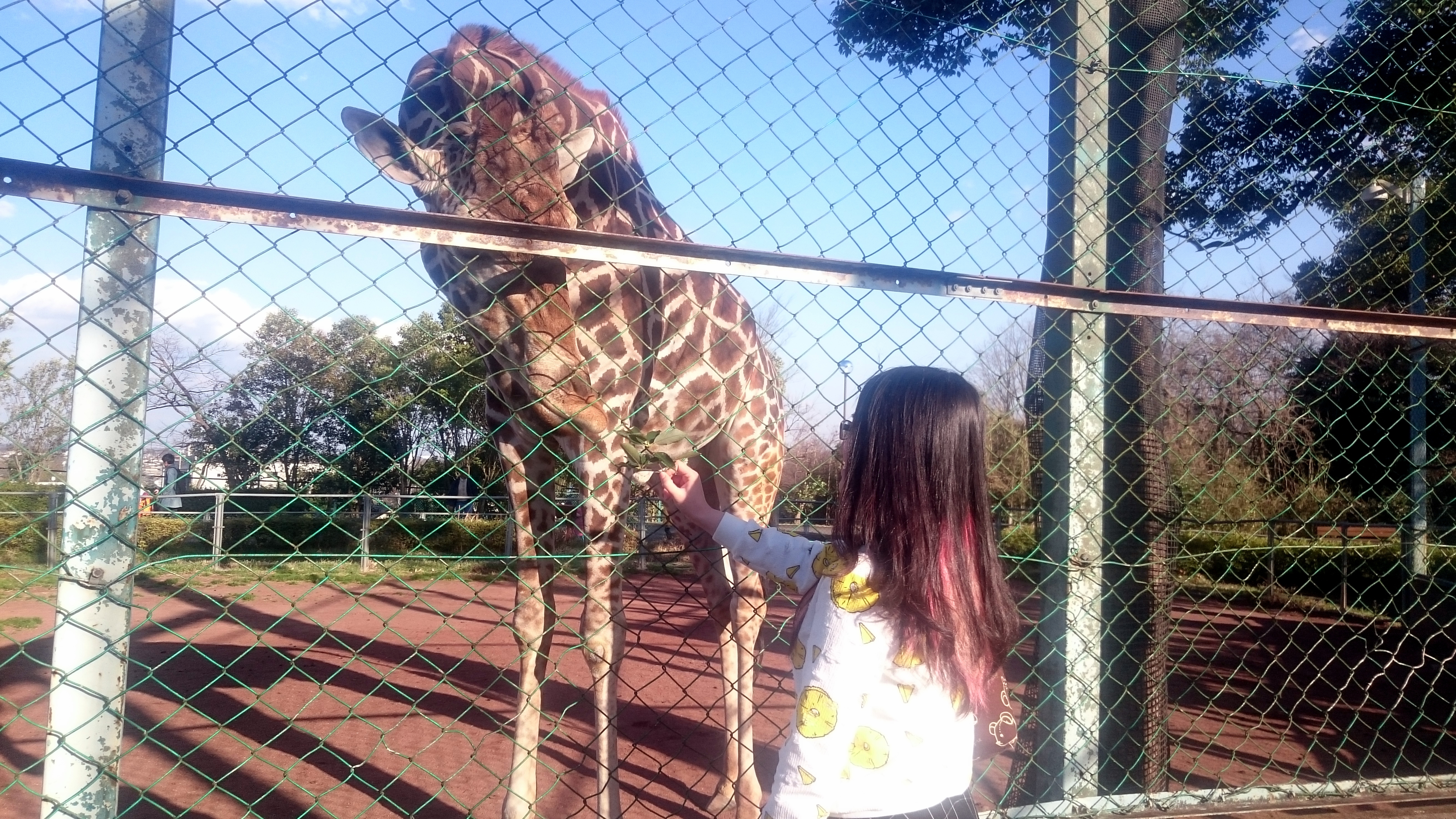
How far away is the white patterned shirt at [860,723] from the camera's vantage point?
5.19 ft

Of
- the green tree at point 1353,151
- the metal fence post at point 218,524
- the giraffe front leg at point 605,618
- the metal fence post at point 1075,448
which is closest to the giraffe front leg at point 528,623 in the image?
the giraffe front leg at point 605,618

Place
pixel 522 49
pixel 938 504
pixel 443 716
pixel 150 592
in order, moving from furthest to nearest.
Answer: pixel 150 592 → pixel 443 716 → pixel 522 49 → pixel 938 504

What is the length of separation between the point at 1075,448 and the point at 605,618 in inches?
61.2

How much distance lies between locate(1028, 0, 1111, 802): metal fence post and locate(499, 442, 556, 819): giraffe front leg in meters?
1.48

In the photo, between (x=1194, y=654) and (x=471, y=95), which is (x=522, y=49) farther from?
(x=1194, y=654)

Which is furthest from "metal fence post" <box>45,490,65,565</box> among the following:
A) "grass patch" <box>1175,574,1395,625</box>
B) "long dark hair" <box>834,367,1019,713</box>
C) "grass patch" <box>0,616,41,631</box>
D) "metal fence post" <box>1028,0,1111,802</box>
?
"grass patch" <box>1175,574,1395,625</box>

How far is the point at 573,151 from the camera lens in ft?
Answer: 9.11

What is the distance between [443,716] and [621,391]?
2.16m

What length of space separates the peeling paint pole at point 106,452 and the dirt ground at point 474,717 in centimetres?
7

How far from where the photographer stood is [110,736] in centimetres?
176

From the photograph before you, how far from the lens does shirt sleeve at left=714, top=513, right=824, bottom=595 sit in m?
1.78

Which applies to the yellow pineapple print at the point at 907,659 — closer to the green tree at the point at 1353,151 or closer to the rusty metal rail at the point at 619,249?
the rusty metal rail at the point at 619,249

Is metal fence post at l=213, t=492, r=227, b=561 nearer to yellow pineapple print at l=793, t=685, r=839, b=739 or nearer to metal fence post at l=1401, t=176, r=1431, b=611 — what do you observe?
yellow pineapple print at l=793, t=685, r=839, b=739

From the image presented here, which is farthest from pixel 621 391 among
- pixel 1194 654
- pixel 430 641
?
pixel 1194 654
